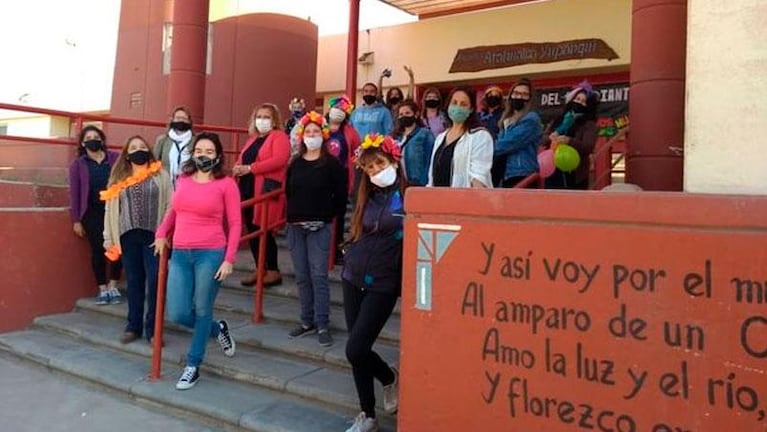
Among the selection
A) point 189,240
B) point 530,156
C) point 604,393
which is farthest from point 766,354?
point 189,240

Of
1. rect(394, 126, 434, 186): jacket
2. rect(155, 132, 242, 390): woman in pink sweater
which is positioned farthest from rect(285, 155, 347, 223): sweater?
rect(394, 126, 434, 186): jacket

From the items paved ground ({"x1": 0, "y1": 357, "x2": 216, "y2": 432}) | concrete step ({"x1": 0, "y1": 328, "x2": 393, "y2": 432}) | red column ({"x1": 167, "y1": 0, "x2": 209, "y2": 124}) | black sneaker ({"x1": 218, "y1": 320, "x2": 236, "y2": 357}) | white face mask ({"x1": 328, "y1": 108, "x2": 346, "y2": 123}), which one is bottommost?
paved ground ({"x1": 0, "y1": 357, "x2": 216, "y2": 432})

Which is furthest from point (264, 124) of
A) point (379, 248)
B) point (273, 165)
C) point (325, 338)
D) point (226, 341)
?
point (379, 248)

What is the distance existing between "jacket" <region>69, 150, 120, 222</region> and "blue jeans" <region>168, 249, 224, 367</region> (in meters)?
2.45

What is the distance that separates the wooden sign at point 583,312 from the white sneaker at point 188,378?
1996 millimetres

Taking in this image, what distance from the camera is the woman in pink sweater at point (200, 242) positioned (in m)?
4.61

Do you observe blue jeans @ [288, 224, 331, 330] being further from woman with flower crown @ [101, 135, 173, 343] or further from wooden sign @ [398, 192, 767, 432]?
wooden sign @ [398, 192, 767, 432]

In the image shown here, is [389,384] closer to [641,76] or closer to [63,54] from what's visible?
[641,76]

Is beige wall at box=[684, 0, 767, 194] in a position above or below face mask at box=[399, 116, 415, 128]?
below

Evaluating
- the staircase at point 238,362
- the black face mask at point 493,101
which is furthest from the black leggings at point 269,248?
the black face mask at point 493,101

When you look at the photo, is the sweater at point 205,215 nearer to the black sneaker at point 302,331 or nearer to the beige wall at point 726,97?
the black sneaker at point 302,331

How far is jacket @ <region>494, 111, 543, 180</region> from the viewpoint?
4883 millimetres

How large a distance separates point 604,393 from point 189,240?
297 cm

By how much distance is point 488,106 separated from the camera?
5.75 m
